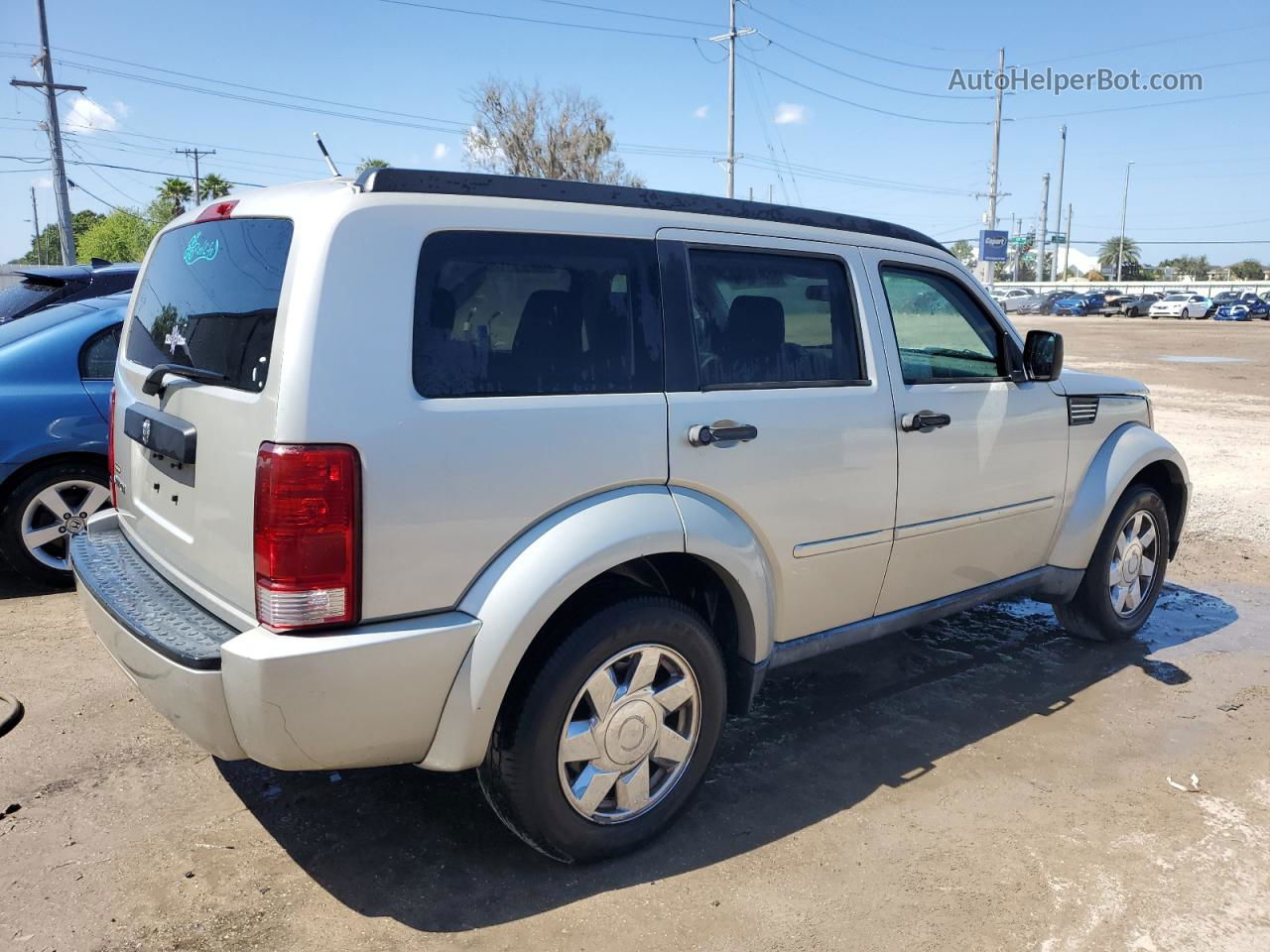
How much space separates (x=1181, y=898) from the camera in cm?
288

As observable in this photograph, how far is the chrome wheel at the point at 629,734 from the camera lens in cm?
284

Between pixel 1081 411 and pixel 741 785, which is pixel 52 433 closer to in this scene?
pixel 741 785

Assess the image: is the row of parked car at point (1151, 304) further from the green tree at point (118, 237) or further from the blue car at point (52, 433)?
the green tree at point (118, 237)

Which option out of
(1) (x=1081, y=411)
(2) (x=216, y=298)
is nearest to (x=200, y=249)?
(2) (x=216, y=298)

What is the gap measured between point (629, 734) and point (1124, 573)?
10.6 feet

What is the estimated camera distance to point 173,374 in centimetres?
296

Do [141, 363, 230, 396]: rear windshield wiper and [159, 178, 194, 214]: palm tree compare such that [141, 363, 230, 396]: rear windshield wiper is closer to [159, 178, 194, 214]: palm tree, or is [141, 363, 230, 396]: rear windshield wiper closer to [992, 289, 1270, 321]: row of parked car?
[992, 289, 1270, 321]: row of parked car

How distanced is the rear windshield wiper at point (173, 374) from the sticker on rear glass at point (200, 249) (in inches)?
13.6

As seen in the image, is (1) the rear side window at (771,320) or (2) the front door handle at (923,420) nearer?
(1) the rear side window at (771,320)

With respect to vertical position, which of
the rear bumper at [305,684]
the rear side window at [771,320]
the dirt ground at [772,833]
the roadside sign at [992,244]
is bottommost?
the dirt ground at [772,833]

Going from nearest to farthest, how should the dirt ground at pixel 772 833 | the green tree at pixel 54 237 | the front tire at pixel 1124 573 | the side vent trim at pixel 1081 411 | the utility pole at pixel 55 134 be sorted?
the dirt ground at pixel 772 833 → the side vent trim at pixel 1081 411 → the front tire at pixel 1124 573 → the utility pole at pixel 55 134 → the green tree at pixel 54 237

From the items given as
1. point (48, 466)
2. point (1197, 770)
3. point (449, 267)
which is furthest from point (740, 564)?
point (48, 466)

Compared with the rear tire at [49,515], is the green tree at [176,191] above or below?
above

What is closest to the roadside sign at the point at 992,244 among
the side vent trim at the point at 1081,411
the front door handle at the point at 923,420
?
the side vent trim at the point at 1081,411
